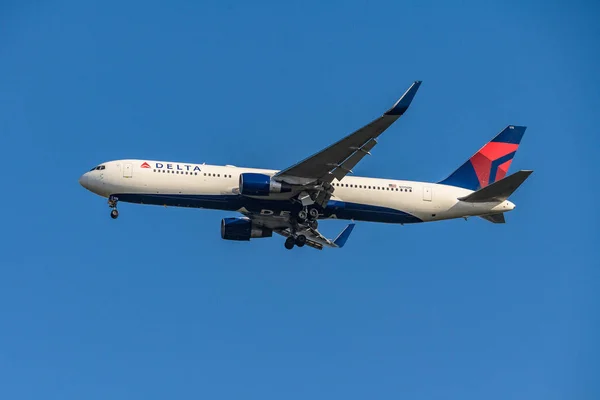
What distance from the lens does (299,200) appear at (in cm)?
5091

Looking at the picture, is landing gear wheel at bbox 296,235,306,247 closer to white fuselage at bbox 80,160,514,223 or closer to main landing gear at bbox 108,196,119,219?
white fuselage at bbox 80,160,514,223

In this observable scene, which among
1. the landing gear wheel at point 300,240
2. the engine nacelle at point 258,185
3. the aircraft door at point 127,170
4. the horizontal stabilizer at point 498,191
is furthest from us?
the landing gear wheel at point 300,240

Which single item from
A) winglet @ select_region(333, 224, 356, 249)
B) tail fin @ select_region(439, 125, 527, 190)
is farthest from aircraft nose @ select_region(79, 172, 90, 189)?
tail fin @ select_region(439, 125, 527, 190)

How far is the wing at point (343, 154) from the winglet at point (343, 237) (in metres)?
7.79

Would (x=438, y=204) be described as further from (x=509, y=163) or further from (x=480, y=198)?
(x=509, y=163)

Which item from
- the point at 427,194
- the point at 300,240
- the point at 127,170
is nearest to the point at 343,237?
the point at 300,240

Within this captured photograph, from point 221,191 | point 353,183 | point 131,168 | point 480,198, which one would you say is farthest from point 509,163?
point 131,168

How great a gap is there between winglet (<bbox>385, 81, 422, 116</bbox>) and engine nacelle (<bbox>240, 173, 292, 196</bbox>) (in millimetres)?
8360

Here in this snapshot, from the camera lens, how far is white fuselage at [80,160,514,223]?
50250 mm

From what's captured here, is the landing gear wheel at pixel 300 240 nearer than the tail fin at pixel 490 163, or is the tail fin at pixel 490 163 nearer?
the landing gear wheel at pixel 300 240

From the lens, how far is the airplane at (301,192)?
49406mm

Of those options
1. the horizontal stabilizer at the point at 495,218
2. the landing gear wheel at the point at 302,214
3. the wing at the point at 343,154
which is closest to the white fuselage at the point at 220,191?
the horizontal stabilizer at the point at 495,218

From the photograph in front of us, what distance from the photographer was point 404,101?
44.2m

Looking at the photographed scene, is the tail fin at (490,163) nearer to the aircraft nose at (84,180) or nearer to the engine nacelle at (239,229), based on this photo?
the engine nacelle at (239,229)
